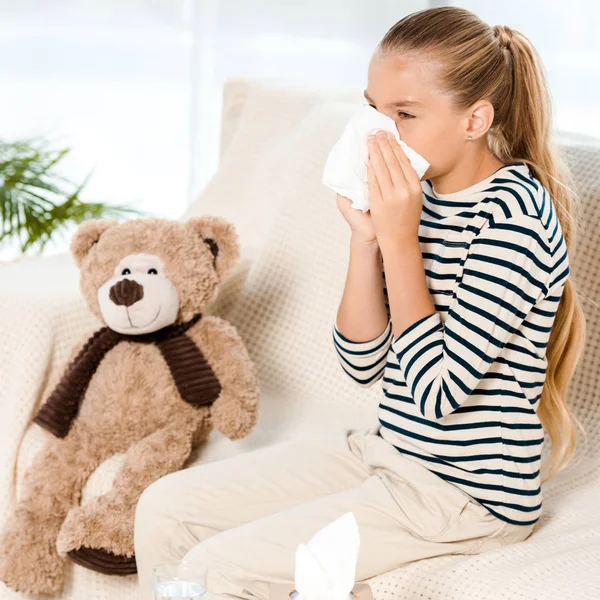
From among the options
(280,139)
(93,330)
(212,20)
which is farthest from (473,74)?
(212,20)

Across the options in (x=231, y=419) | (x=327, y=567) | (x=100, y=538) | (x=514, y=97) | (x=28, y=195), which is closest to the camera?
(x=327, y=567)

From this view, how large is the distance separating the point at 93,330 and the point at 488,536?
71 cm

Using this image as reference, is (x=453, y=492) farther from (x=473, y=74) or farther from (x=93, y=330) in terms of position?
(x=93, y=330)

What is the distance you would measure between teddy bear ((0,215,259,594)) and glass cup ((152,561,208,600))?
0.58m

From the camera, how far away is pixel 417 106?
3.57ft

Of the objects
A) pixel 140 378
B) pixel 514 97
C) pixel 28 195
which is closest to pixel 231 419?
pixel 140 378

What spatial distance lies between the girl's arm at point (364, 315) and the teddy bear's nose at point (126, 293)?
0.32 meters

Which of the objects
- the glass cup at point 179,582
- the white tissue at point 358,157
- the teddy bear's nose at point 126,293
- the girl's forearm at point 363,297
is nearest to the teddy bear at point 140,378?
the teddy bear's nose at point 126,293

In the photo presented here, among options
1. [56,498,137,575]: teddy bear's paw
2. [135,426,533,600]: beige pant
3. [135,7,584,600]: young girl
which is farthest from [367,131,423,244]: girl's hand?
[56,498,137,575]: teddy bear's paw

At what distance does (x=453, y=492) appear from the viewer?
111 cm

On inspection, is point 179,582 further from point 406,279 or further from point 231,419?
point 231,419

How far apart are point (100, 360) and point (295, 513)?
50cm

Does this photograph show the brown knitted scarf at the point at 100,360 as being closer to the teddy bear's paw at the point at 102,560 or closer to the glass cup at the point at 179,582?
the teddy bear's paw at the point at 102,560

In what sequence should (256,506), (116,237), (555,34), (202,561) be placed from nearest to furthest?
(202,561) → (256,506) → (116,237) → (555,34)
